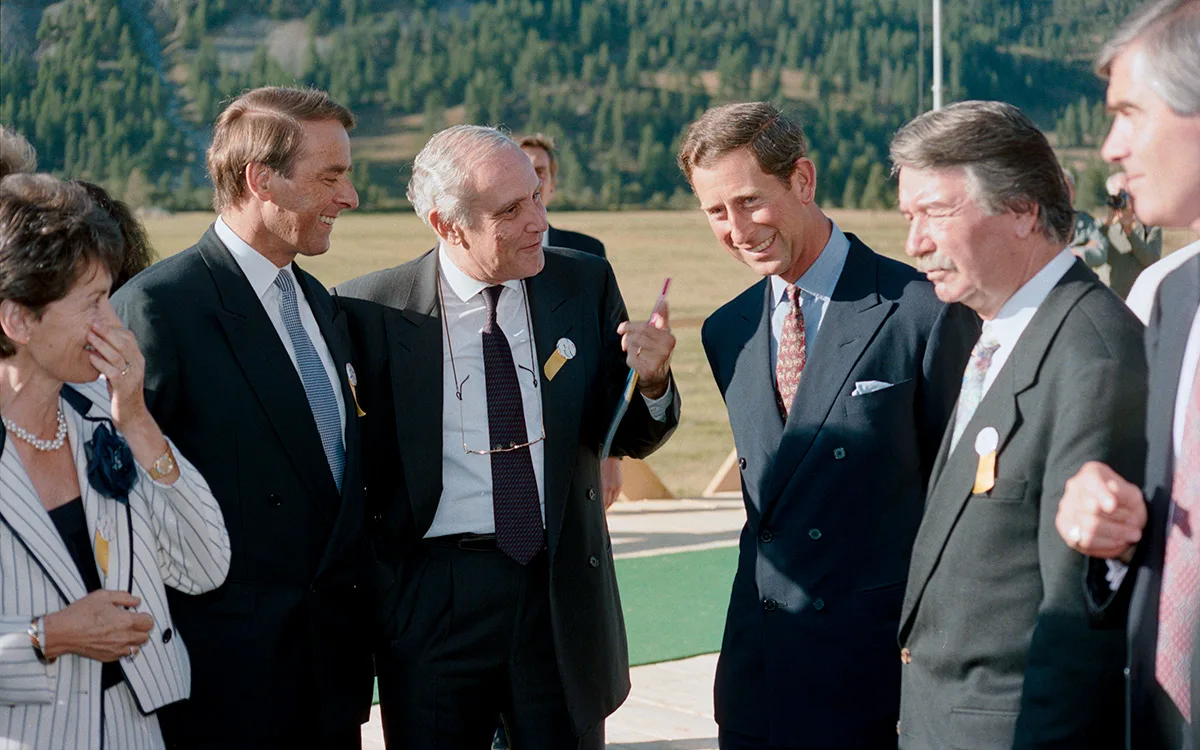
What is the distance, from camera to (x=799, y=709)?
8.86 feet

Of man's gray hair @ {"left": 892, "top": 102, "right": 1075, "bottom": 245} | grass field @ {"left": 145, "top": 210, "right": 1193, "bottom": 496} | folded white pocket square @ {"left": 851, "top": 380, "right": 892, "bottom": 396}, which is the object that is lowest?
grass field @ {"left": 145, "top": 210, "right": 1193, "bottom": 496}

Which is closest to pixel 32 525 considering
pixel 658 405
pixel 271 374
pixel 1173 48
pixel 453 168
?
pixel 271 374

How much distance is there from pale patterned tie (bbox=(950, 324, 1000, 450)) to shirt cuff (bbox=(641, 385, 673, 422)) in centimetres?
101

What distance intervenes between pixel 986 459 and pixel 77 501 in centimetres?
163

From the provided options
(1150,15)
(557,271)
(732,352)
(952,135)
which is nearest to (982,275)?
(952,135)

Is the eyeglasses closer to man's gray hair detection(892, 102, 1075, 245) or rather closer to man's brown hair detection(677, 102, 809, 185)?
man's brown hair detection(677, 102, 809, 185)

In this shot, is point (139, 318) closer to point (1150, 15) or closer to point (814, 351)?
point (814, 351)

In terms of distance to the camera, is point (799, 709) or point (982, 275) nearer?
point (982, 275)

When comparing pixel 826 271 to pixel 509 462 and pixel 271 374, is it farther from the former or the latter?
pixel 271 374

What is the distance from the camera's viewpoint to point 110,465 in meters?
2.39

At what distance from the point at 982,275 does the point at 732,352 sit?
834 millimetres

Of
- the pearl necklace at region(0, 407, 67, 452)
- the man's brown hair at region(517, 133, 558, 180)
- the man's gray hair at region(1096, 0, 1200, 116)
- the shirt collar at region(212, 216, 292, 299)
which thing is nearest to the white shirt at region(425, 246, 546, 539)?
the shirt collar at region(212, 216, 292, 299)

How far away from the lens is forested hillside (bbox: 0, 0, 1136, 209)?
1541 centimetres

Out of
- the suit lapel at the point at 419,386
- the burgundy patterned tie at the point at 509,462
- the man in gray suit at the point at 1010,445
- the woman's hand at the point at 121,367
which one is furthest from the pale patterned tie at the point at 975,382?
the woman's hand at the point at 121,367
